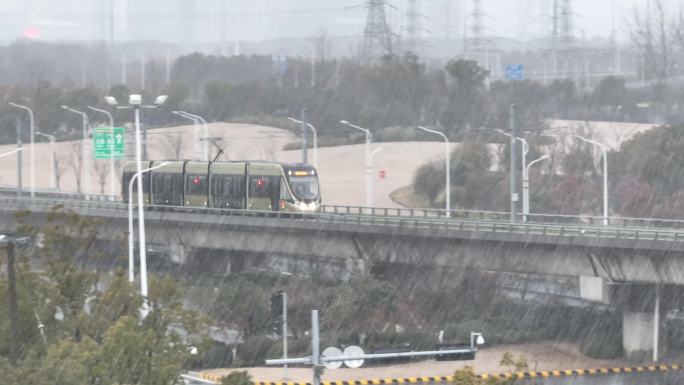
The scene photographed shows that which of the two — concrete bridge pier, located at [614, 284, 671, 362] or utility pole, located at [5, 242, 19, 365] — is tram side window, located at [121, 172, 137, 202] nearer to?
concrete bridge pier, located at [614, 284, 671, 362]

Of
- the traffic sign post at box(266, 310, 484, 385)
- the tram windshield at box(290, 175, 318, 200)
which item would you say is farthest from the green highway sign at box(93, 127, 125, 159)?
the traffic sign post at box(266, 310, 484, 385)

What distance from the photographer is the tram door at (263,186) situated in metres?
37.5

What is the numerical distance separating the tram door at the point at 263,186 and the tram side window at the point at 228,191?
0.41 meters

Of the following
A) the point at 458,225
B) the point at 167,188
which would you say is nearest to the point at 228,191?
the point at 167,188

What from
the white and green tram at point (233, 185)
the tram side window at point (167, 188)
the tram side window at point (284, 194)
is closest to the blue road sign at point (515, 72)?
the white and green tram at point (233, 185)

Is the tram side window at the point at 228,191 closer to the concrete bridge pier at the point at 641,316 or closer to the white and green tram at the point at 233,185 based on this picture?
the white and green tram at the point at 233,185

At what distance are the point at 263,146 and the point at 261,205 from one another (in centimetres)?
3077

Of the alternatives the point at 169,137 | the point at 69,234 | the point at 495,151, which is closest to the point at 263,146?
the point at 169,137

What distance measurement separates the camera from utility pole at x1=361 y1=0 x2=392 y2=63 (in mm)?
85812

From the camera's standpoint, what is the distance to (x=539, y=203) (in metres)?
51.5

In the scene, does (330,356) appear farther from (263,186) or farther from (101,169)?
(101,169)

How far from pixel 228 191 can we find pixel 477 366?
13.7 metres

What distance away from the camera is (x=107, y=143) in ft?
133

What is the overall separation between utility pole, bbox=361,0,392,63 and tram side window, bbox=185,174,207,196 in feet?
148
